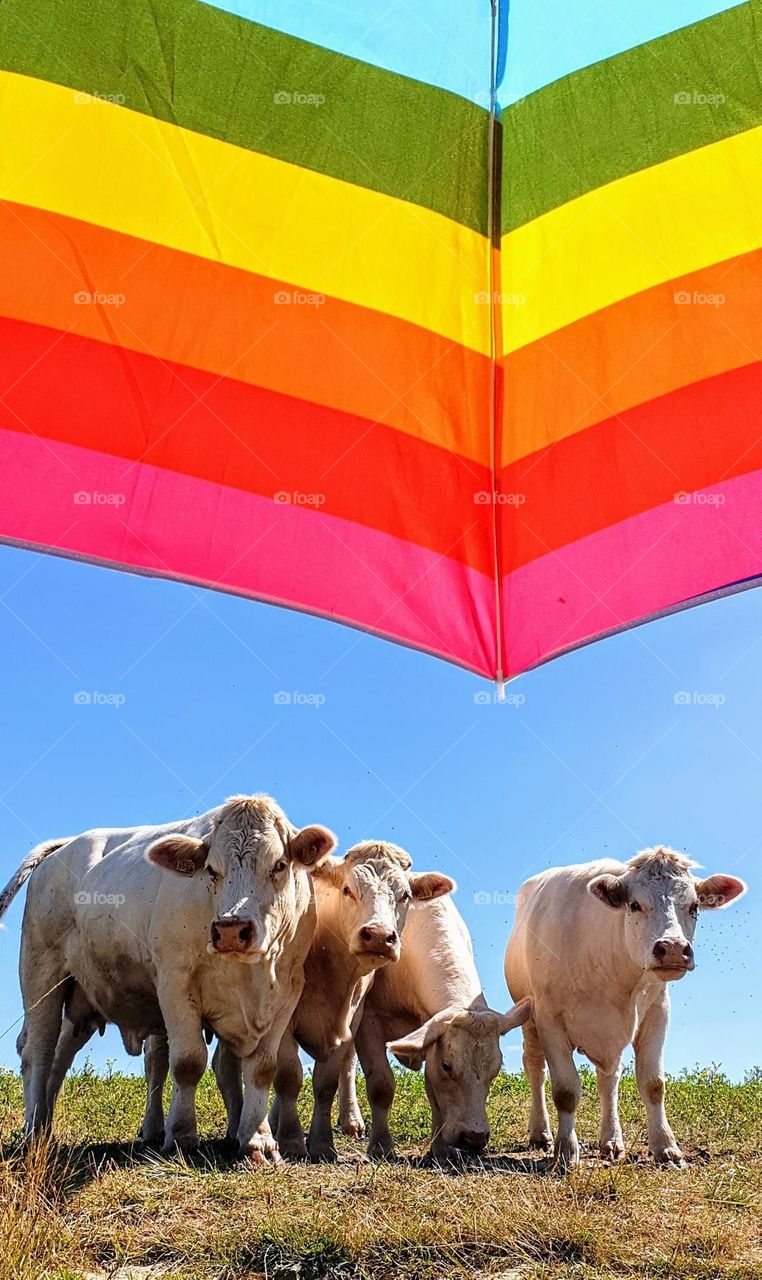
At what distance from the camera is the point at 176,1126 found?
7.96m

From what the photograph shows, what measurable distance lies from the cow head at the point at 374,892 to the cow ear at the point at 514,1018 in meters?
0.97

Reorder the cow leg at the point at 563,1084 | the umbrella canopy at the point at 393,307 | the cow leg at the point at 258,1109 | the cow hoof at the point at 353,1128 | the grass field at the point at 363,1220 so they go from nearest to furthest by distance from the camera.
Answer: the grass field at the point at 363,1220
the umbrella canopy at the point at 393,307
the cow leg at the point at 258,1109
the cow leg at the point at 563,1084
the cow hoof at the point at 353,1128

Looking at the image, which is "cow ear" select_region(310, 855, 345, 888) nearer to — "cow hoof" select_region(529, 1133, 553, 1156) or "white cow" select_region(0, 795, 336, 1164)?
"white cow" select_region(0, 795, 336, 1164)

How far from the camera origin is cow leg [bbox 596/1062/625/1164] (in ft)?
30.0

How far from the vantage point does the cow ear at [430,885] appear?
9711 mm

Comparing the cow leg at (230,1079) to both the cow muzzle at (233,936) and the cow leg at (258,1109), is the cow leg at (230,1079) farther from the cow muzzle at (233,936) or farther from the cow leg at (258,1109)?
the cow muzzle at (233,936)

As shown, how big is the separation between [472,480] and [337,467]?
0.94 m

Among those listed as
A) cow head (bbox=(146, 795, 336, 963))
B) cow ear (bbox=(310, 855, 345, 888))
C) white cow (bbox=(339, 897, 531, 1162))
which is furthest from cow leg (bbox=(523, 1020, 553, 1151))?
cow head (bbox=(146, 795, 336, 963))

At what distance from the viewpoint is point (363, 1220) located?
5828 millimetres

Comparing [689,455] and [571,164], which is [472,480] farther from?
[571,164]

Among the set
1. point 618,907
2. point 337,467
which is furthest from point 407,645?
point 618,907

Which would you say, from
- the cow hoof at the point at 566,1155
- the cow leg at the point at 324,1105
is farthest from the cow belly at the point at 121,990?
the cow hoof at the point at 566,1155

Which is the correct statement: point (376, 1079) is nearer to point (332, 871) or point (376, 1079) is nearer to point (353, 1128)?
point (353, 1128)

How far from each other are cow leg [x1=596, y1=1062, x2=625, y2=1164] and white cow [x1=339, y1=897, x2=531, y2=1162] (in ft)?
2.56
